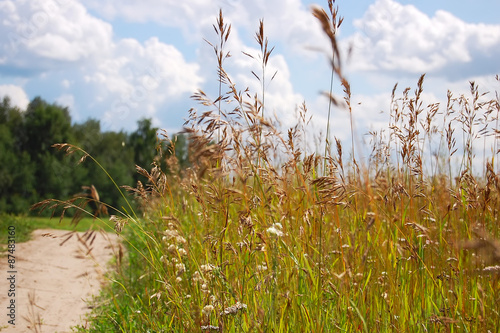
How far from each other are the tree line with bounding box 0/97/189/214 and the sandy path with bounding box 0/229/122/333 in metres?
7.67

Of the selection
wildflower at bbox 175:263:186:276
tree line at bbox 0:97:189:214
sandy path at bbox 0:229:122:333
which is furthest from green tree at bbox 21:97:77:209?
wildflower at bbox 175:263:186:276

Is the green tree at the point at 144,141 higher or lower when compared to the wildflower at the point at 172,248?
higher

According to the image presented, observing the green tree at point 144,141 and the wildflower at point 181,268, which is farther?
the green tree at point 144,141

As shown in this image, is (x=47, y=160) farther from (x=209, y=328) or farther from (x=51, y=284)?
(x=209, y=328)

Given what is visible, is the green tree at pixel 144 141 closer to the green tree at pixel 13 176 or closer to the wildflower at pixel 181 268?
the green tree at pixel 13 176

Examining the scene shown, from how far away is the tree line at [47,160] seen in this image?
49.0ft

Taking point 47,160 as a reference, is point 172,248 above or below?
below

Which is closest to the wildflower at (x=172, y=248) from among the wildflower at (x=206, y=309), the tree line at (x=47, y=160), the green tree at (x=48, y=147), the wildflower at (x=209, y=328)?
the wildflower at (x=206, y=309)

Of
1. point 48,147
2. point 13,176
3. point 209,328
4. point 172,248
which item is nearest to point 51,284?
point 172,248

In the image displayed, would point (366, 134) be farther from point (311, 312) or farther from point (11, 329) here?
point (11, 329)

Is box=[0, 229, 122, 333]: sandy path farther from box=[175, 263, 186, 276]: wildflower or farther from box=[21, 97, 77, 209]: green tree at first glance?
box=[21, 97, 77, 209]: green tree

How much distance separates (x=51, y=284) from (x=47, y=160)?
12264 mm

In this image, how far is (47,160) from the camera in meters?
15.9

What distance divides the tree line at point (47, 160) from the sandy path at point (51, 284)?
767cm
